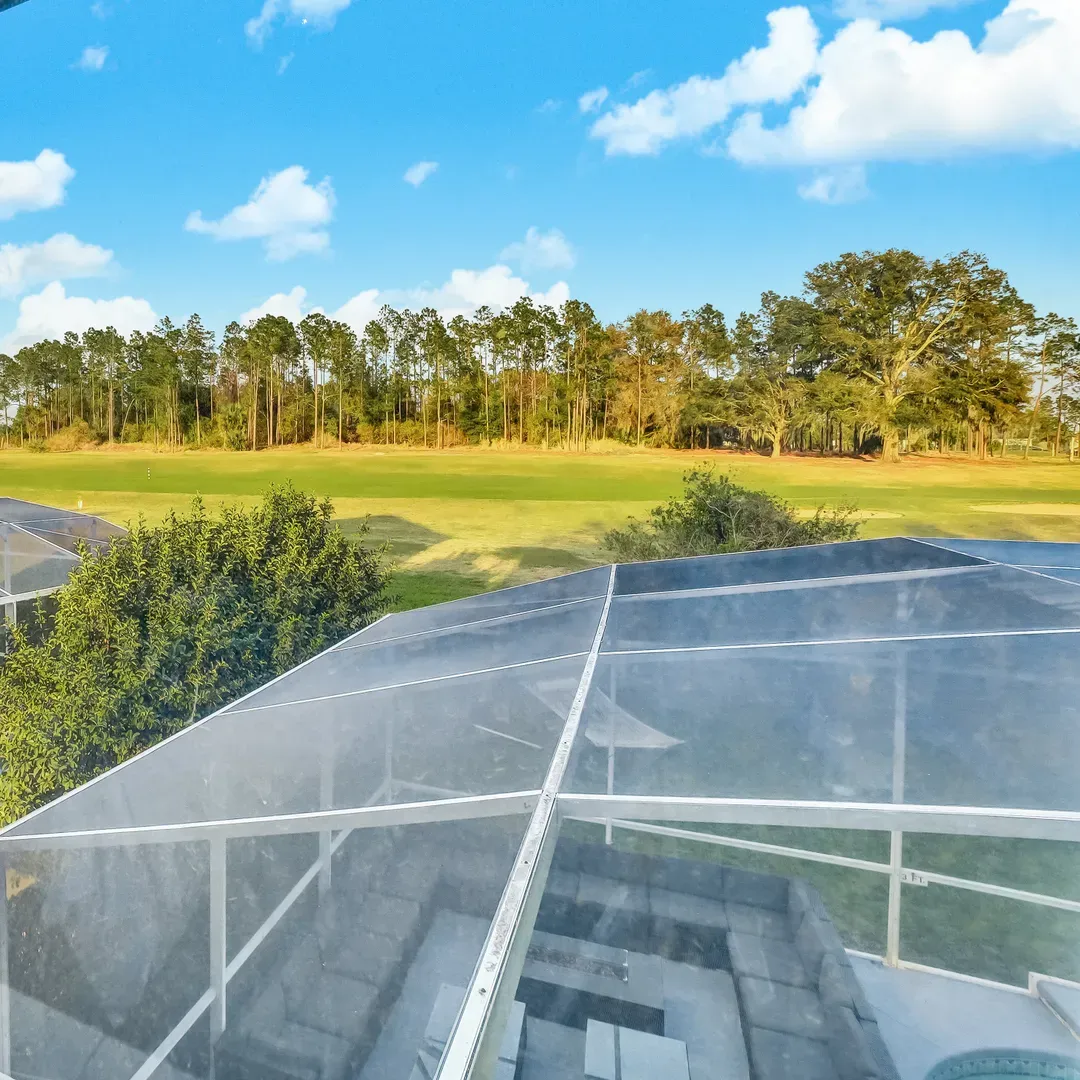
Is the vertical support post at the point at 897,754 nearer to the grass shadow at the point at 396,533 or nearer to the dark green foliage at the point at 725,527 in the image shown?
the dark green foliage at the point at 725,527

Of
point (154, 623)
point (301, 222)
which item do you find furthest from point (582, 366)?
point (154, 623)

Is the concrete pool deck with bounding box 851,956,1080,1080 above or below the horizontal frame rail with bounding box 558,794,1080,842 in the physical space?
below

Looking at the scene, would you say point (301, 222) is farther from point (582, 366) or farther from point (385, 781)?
point (385, 781)

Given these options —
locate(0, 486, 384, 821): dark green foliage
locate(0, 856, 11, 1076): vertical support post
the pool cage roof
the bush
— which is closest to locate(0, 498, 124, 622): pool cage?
the pool cage roof

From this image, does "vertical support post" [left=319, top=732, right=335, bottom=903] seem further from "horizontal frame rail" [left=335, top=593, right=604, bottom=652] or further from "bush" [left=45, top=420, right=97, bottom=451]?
"bush" [left=45, top=420, right=97, bottom=451]

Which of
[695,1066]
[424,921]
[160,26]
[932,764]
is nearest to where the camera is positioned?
[695,1066]

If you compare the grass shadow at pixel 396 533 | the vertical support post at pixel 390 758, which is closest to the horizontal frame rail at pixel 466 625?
the vertical support post at pixel 390 758

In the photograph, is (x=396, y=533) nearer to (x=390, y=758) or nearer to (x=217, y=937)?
(x=390, y=758)
